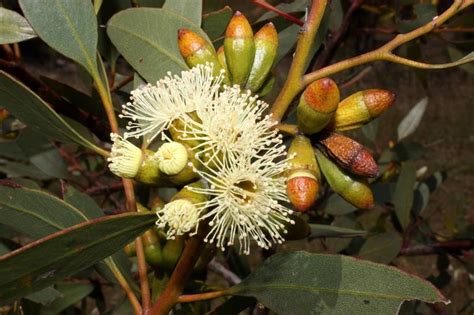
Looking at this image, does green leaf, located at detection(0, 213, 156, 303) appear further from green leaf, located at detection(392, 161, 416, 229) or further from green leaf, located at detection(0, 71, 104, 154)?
green leaf, located at detection(392, 161, 416, 229)

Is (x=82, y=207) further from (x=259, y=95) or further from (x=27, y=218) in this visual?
(x=259, y=95)

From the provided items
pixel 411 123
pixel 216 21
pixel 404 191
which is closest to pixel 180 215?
pixel 216 21

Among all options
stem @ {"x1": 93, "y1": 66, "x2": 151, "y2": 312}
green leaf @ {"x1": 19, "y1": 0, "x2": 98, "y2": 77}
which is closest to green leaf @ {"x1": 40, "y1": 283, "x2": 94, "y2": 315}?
stem @ {"x1": 93, "y1": 66, "x2": 151, "y2": 312}

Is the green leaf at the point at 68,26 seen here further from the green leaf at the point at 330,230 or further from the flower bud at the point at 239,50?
the green leaf at the point at 330,230

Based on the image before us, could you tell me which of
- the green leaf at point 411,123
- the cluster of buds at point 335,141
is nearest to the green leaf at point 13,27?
the cluster of buds at point 335,141

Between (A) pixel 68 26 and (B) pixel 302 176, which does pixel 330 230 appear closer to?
(B) pixel 302 176

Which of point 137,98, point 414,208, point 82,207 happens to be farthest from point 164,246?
point 414,208

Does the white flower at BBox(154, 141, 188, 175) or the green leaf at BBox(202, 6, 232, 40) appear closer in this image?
the white flower at BBox(154, 141, 188, 175)
